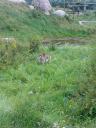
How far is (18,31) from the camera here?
918 inches

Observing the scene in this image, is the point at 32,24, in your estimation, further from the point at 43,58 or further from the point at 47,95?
the point at 47,95

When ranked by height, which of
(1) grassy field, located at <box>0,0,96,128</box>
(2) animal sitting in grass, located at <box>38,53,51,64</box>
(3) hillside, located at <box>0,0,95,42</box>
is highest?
(1) grassy field, located at <box>0,0,96,128</box>

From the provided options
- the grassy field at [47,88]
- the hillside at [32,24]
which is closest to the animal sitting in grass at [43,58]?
the grassy field at [47,88]

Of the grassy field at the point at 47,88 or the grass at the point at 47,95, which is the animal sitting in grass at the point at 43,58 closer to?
the grassy field at the point at 47,88

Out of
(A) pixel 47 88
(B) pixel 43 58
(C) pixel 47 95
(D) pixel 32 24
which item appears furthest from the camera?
Answer: (D) pixel 32 24

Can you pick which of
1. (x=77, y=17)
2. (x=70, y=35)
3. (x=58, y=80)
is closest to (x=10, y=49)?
(x=58, y=80)

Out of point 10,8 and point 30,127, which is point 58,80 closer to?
point 30,127

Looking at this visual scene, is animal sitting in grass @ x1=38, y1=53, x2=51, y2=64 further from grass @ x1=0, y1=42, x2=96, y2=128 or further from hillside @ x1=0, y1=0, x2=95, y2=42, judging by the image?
hillside @ x1=0, y1=0, x2=95, y2=42

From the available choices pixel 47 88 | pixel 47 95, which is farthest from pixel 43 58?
pixel 47 95

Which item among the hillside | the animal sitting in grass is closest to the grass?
the animal sitting in grass

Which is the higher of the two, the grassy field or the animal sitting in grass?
the grassy field

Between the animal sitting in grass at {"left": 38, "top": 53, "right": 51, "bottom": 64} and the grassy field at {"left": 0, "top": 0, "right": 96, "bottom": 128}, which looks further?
the animal sitting in grass at {"left": 38, "top": 53, "right": 51, "bottom": 64}

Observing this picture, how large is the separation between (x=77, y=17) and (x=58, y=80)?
21.6m

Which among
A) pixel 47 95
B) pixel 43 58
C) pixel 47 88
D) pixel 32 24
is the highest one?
pixel 47 95
